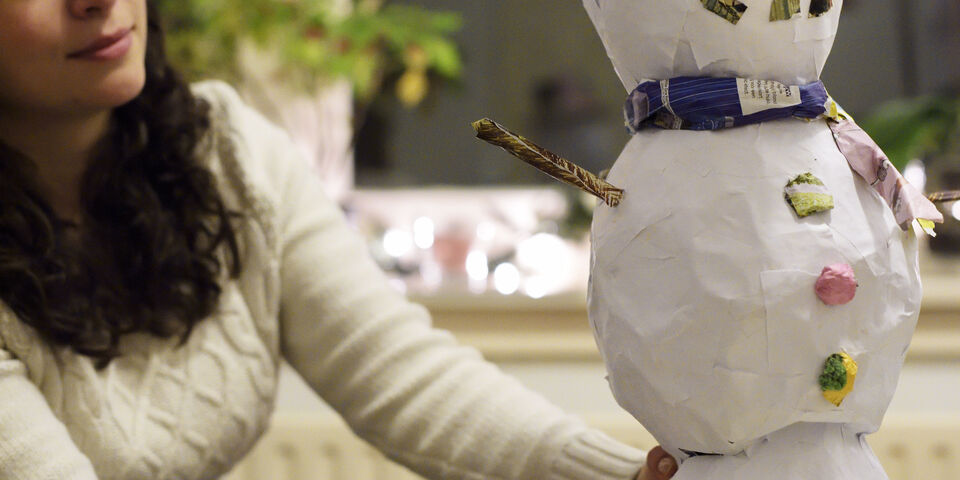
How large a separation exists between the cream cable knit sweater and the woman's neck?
0.39ft

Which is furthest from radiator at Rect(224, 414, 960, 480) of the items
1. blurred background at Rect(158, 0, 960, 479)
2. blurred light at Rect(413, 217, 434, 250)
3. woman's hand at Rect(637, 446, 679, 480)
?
woman's hand at Rect(637, 446, 679, 480)

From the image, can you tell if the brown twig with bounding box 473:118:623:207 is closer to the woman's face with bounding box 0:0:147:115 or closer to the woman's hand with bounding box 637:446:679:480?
the woman's hand with bounding box 637:446:679:480

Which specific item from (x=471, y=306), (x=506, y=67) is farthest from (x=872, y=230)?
(x=506, y=67)

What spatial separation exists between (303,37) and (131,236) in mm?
1010

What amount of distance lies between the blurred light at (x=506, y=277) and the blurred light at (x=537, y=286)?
0.10 feet

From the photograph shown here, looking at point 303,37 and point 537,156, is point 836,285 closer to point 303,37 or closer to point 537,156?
point 537,156

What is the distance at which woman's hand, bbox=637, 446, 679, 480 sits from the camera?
70 centimetres

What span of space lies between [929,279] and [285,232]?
1373 millimetres

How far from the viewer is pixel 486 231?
2.19 m

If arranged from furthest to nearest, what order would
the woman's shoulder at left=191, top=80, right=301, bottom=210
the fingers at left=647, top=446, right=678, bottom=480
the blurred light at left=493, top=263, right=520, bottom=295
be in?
1. the blurred light at left=493, top=263, right=520, bottom=295
2. the woman's shoulder at left=191, top=80, right=301, bottom=210
3. the fingers at left=647, top=446, right=678, bottom=480

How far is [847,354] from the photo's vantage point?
0.54 meters

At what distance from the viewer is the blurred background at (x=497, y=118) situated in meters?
1.84

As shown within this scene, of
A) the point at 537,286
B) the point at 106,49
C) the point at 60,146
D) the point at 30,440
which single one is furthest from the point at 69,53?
the point at 537,286

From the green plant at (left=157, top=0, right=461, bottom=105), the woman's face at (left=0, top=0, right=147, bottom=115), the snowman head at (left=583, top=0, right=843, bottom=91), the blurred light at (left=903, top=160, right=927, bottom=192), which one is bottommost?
the blurred light at (left=903, top=160, right=927, bottom=192)
